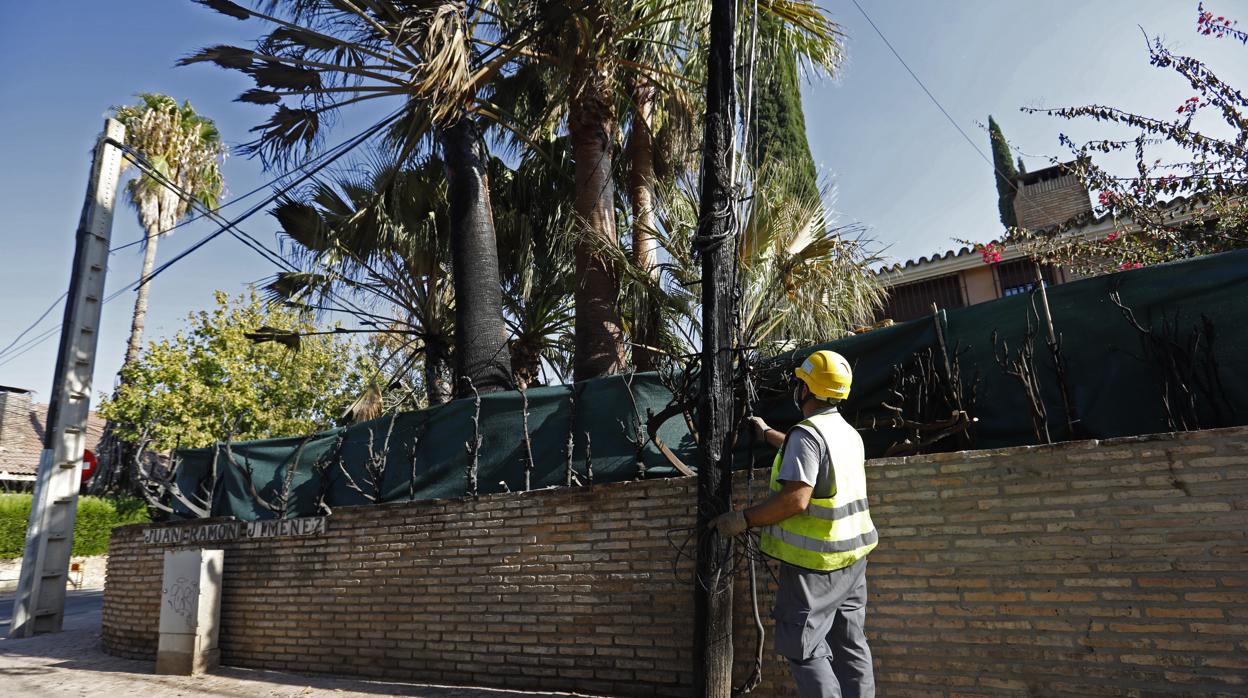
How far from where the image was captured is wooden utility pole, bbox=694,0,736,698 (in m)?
4.14

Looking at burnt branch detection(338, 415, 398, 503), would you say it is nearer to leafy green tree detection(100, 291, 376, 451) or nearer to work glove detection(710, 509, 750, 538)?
work glove detection(710, 509, 750, 538)

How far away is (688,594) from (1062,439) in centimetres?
247

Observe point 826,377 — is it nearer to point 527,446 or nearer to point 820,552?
point 820,552

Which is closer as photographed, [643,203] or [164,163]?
[643,203]

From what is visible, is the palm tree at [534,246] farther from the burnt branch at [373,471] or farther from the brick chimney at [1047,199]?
the brick chimney at [1047,199]

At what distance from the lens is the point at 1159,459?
3.94m

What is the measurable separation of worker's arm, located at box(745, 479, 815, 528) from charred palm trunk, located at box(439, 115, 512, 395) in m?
4.94

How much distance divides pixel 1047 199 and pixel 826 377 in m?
16.8

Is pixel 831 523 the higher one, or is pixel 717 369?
pixel 717 369

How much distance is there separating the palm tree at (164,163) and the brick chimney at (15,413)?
580 cm

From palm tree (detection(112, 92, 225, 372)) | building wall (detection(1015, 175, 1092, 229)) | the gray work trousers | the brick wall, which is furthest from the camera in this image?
palm tree (detection(112, 92, 225, 372))

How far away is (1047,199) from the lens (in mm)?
17641

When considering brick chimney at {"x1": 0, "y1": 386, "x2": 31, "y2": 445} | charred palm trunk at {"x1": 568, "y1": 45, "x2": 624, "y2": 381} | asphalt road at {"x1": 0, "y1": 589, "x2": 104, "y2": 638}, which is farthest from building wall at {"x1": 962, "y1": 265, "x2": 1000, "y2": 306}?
brick chimney at {"x1": 0, "y1": 386, "x2": 31, "y2": 445}

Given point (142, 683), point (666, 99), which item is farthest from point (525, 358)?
point (142, 683)
